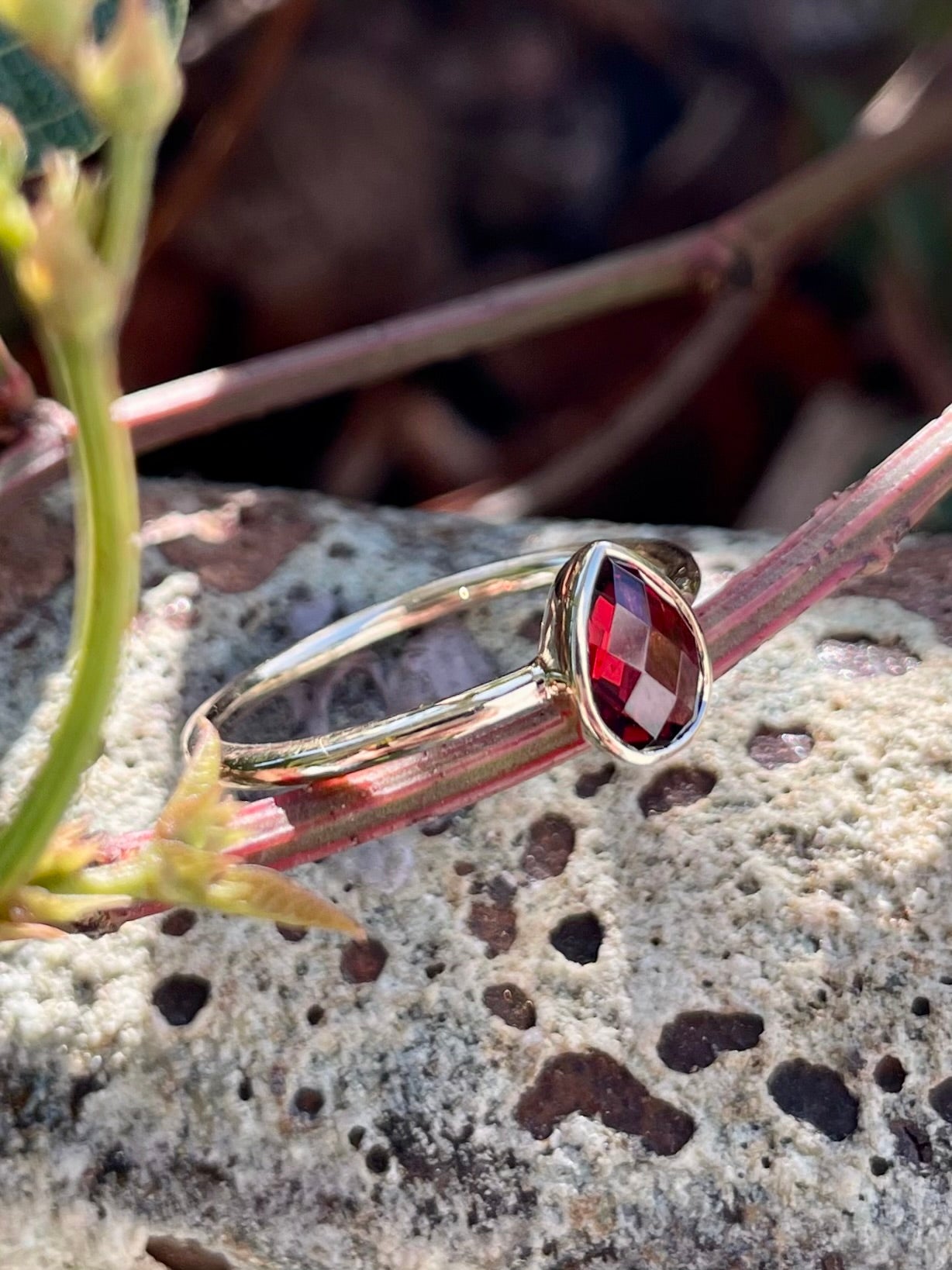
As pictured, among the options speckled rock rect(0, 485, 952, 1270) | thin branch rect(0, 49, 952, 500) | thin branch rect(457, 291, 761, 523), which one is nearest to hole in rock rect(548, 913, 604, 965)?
speckled rock rect(0, 485, 952, 1270)

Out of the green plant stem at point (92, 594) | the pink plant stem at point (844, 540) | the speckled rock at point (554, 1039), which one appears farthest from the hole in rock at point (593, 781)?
the green plant stem at point (92, 594)

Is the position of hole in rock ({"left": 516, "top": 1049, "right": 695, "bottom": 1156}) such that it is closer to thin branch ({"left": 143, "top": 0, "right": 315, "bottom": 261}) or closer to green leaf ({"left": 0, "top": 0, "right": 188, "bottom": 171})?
green leaf ({"left": 0, "top": 0, "right": 188, "bottom": 171})

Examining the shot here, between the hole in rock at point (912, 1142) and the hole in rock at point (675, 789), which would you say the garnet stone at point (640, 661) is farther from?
the hole in rock at point (912, 1142)

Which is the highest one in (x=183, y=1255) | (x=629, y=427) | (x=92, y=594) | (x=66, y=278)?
(x=66, y=278)

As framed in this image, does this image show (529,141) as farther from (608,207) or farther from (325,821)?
(325,821)

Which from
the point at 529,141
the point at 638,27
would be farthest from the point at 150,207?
the point at 638,27

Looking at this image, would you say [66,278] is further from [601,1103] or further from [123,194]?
[601,1103]

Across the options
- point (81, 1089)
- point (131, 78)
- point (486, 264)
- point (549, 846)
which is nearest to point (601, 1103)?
point (549, 846)
